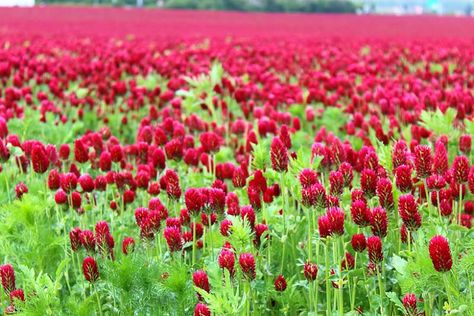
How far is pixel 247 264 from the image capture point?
2.14 metres

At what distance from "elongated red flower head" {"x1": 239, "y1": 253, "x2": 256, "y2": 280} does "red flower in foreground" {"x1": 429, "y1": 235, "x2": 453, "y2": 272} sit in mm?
508

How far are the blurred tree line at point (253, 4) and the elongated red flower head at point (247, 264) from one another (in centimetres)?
4653

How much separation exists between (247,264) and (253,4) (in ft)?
163

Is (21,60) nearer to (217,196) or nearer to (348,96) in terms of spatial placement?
(348,96)

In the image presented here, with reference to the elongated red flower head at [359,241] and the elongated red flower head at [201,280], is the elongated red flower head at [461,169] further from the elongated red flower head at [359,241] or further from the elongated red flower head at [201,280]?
the elongated red flower head at [201,280]

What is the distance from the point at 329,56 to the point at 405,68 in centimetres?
216

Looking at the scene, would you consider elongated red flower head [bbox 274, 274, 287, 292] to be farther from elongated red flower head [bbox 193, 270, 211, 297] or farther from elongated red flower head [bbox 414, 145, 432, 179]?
elongated red flower head [bbox 414, 145, 432, 179]

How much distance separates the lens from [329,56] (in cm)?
1056

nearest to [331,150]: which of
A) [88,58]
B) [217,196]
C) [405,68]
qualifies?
[217,196]

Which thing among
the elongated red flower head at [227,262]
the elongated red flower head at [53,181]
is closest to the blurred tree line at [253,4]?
the elongated red flower head at [53,181]

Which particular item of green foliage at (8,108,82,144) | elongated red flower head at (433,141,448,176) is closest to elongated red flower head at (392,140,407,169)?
elongated red flower head at (433,141,448,176)

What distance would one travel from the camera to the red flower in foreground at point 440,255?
6.16ft

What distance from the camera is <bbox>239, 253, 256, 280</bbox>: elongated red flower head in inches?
84.2

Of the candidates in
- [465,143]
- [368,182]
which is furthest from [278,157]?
[465,143]
